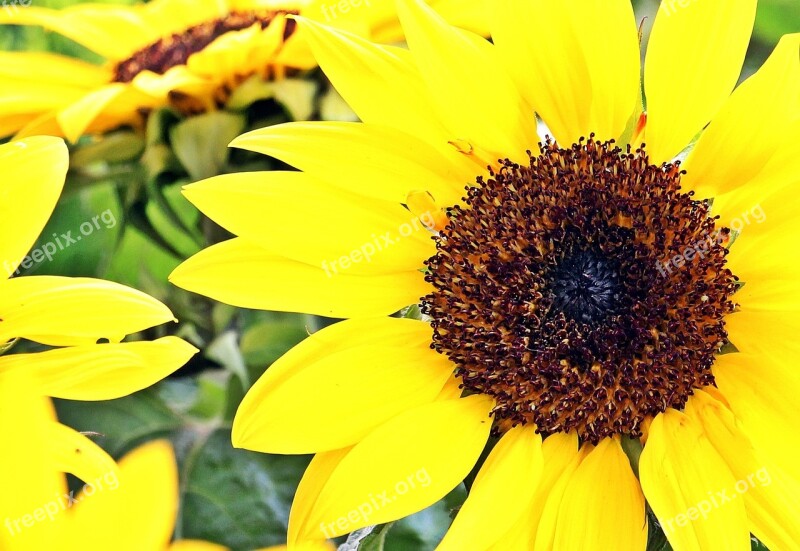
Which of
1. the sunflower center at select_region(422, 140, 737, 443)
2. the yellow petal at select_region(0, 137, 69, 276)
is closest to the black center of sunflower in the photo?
the sunflower center at select_region(422, 140, 737, 443)

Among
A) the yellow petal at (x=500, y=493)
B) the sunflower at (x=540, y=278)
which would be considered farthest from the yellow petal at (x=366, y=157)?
the yellow petal at (x=500, y=493)

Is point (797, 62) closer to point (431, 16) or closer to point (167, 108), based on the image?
point (431, 16)

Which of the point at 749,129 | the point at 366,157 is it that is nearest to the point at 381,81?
the point at 366,157

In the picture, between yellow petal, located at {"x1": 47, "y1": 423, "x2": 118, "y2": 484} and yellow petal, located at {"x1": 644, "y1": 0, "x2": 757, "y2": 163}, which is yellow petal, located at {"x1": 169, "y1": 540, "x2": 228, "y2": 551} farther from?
yellow petal, located at {"x1": 644, "y1": 0, "x2": 757, "y2": 163}

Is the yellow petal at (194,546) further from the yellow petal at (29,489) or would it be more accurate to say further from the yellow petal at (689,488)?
the yellow petal at (689,488)

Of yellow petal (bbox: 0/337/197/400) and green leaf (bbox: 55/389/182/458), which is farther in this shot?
green leaf (bbox: 55/389/182/458)

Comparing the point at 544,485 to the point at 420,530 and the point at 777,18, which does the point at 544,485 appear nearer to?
the point at 420,530

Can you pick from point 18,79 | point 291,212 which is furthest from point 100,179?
point 291,212
